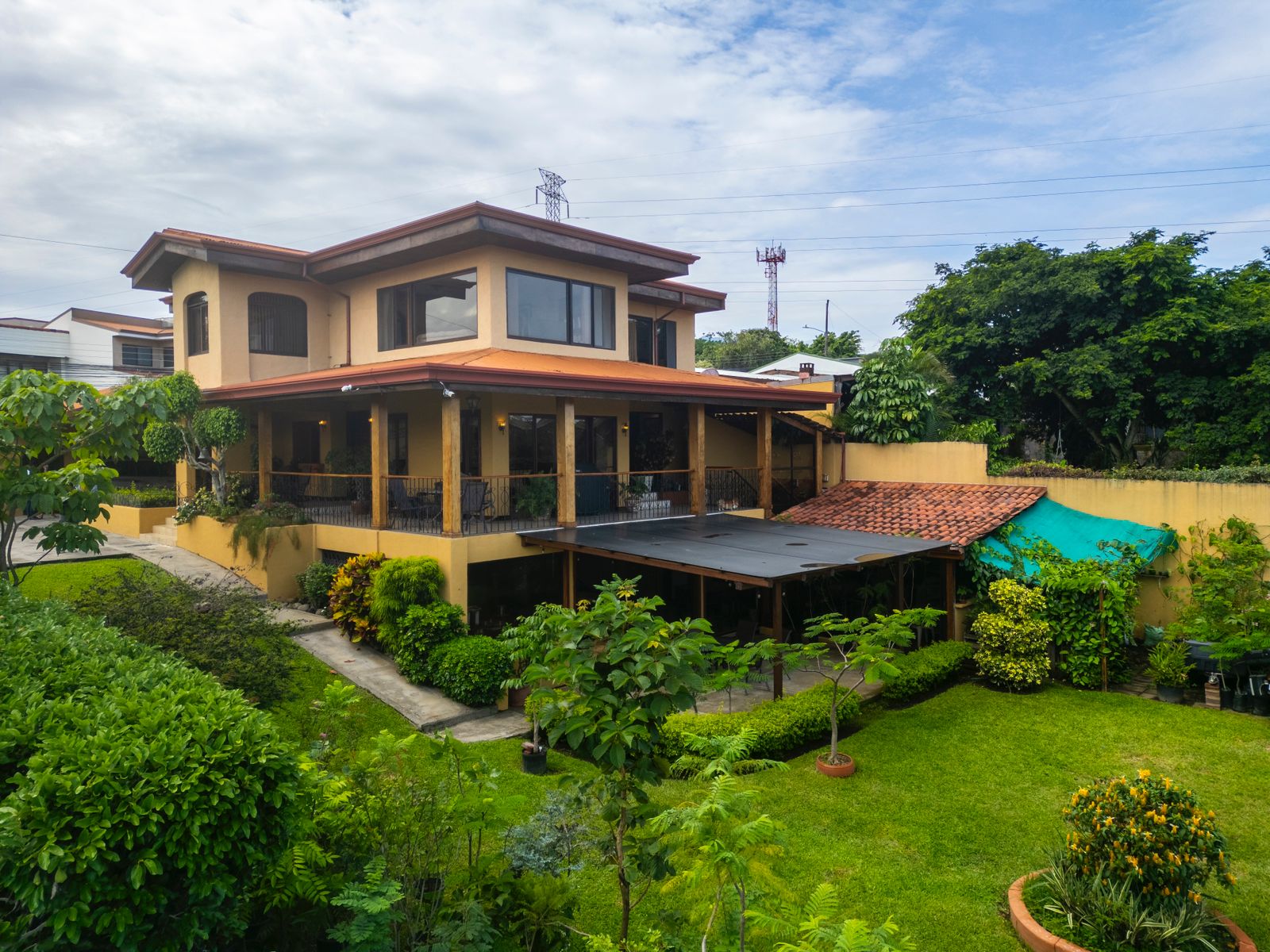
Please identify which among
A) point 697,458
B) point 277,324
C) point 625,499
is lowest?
point 625,499

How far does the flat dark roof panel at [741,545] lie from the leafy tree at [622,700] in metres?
5.78

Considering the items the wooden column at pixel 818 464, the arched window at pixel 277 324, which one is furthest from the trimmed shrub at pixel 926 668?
the arched window at pixel 277 324

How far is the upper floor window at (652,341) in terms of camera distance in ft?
72.6

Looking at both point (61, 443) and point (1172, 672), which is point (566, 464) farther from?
point (1172, 672)

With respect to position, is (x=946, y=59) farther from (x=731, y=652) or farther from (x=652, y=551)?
(x=731, y=652)

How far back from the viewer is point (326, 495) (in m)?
18.0

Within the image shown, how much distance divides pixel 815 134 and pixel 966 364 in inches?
501

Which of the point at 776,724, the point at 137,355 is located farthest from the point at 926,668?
the point at 137,355

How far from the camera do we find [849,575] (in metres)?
16.4

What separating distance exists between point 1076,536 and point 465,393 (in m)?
12.5

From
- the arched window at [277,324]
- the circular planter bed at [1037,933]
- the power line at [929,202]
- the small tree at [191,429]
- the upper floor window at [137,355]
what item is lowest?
the circular planter bed at [1037,933]

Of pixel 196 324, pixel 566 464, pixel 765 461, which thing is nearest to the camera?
pixel 566 464

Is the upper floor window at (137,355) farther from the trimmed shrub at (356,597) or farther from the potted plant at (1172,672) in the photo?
the potted plant at (1172,672)

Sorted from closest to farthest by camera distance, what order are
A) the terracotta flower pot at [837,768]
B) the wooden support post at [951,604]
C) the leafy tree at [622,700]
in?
1. the leafy tree at [622,700]
2. the terracotta flower pot at [837,768]
3. the wooden support post at [951,604]
